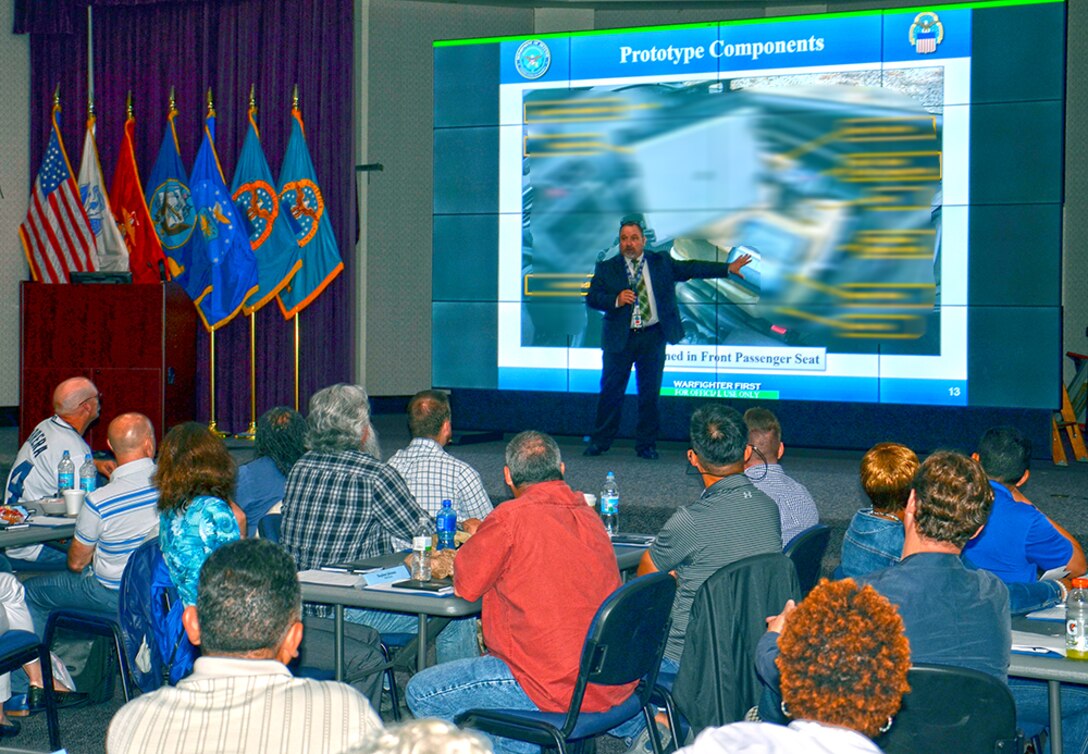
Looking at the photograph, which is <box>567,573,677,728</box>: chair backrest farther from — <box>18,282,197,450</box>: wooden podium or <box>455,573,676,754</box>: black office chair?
<box>18,282,197,450</box>: wooden podium

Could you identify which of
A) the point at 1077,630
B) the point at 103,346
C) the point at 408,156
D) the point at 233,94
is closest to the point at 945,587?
the point at 1077,630

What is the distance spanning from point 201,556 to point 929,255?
19.7 ft

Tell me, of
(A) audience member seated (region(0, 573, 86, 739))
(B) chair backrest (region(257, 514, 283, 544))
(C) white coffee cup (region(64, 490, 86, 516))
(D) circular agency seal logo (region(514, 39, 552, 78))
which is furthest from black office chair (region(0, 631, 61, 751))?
(D) circular agency seal logo (region(514, 39, 552, 78))

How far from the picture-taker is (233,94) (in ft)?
34.2

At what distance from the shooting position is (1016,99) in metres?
7.90

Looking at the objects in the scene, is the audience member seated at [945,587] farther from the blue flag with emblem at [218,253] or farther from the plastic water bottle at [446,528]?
the blue flag with emblem at [218,253]

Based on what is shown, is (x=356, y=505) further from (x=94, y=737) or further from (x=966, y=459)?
(x=966, y=459)

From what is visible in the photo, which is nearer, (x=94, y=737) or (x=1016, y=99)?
(x=94, y=737)

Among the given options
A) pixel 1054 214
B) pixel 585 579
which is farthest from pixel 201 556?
pixel 1054 214

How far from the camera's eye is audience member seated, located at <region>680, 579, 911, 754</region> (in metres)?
1.75

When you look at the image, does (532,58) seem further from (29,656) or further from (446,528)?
(29,656)

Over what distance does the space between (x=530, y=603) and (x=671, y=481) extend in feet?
14.2

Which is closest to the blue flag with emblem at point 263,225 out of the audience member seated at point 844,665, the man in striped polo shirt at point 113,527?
the man in striped polo shirt at point 113,527

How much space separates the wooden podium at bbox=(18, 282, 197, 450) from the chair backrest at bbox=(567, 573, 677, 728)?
20.9 ft
